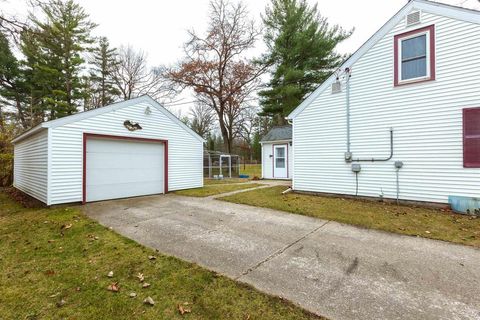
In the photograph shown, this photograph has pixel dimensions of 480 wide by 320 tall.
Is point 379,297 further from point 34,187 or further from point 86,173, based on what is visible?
point 34,187

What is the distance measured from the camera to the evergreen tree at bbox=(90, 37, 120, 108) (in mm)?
20062

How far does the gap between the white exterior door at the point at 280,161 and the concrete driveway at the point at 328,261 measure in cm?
856

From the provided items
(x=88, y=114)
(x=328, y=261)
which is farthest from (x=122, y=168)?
(x=328, y=261)

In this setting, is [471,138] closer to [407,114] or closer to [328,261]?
A: [407,114]

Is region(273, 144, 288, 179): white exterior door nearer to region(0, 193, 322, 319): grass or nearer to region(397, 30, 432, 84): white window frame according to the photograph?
region(397, 30, 432, 84): white window frame

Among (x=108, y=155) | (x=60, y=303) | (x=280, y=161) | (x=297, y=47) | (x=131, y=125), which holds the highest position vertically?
(x=297, y=47)

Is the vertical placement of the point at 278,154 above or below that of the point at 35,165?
above

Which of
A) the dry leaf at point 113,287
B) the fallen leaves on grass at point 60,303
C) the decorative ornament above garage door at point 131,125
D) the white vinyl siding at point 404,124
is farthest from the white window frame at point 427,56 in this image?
the decorative ornament above garage door at point 131,125

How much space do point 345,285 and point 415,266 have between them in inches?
51.8

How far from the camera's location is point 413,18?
641 cm

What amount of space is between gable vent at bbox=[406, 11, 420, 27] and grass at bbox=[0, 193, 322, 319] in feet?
28.0

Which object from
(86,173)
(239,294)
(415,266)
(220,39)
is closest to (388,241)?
(415,266)

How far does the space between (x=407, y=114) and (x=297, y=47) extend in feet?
38.9

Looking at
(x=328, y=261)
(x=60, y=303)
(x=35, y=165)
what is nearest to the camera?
(x=60, y=303)
